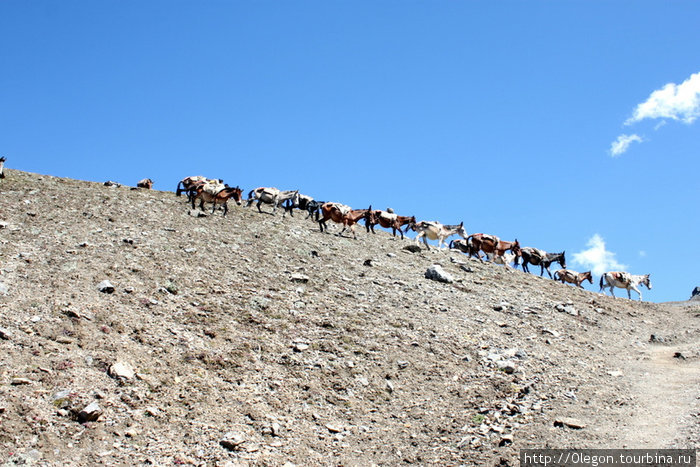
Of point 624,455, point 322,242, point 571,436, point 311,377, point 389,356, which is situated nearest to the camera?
point 624,455

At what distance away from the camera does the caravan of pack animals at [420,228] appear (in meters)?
27.2

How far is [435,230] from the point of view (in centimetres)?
3039

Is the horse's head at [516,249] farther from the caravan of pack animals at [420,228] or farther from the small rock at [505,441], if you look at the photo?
the small rock at [505,441]

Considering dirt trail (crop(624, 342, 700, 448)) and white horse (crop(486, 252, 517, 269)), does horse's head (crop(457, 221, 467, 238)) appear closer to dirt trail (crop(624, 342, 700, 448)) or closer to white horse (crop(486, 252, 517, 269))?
white horse (crop(486, 252, 517, 269))

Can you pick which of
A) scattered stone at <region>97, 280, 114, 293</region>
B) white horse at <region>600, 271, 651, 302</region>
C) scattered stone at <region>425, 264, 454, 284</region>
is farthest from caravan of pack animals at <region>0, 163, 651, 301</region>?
scattered stone at <region>97, 280, 114, 293</region>

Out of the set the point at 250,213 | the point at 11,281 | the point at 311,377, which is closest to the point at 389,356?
the point at 311,377

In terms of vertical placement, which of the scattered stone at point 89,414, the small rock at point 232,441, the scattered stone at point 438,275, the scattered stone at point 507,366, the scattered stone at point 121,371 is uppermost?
the scattered stone at point 438,275

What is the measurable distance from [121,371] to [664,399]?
37.4 ft

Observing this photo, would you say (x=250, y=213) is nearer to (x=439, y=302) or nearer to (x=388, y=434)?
(x=439, y=302)

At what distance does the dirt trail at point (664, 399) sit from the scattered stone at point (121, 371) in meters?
9.12

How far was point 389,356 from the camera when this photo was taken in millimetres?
13742

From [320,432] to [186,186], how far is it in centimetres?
2018

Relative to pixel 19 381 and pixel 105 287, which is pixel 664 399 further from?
pixel 105 287

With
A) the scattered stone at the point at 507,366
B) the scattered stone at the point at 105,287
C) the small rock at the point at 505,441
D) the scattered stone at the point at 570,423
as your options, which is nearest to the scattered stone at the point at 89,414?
the scattered stone at the point at 105,287
